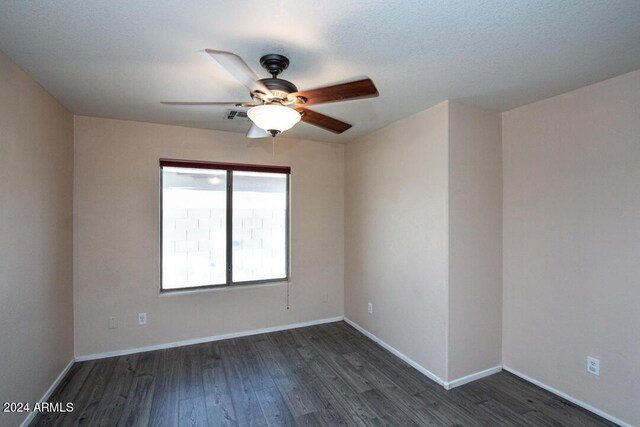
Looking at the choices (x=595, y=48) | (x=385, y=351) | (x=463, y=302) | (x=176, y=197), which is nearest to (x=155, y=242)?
(x=176, y=197)

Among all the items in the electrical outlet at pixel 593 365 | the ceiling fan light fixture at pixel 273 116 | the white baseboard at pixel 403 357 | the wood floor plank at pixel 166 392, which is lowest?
the wood floor plank at pixel 166 392

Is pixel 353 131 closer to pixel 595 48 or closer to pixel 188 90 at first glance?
pixel 188 90

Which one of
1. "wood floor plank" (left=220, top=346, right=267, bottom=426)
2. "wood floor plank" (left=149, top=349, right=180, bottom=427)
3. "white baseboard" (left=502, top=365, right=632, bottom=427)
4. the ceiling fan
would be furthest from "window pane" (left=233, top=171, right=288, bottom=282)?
"white baseboard" (left=502, top=365, right=632, bottom=427)

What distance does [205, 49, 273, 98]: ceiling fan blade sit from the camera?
1.31 m

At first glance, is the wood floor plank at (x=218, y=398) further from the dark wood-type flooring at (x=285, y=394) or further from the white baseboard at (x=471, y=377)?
the white baseboard at (x=471, y=377)

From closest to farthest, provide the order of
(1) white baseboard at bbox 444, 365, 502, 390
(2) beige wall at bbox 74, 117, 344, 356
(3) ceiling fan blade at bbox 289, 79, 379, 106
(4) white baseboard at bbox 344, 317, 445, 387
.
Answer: (3) ceiling fan blade at bbox 289, 79, 379, 106
(1) white baseboard at bbox 444, 365, 502, 390
(4) white baseboard at bbox 344, 317, 445, 387
(2) beige wall at bbox 74, 117, 344, 356

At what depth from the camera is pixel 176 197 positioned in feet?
10.9

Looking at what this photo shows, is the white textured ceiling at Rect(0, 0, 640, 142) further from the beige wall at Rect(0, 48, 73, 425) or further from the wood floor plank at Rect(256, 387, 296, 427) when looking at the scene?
the wood floor plank at Rect(256, 387, 296, 427)

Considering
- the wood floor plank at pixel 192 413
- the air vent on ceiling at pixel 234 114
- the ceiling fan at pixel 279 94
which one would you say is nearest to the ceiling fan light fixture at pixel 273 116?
the ceiling fan at pixel 279 94

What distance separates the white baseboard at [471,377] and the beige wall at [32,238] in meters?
3.08

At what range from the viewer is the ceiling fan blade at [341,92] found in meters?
1.50

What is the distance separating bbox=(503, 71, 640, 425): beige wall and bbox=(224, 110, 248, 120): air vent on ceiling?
2.44 meters

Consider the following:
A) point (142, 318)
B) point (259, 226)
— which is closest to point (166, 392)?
point (142, 318)

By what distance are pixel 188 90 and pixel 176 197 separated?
54.6 inches
